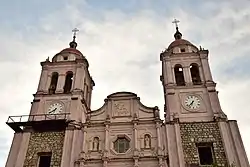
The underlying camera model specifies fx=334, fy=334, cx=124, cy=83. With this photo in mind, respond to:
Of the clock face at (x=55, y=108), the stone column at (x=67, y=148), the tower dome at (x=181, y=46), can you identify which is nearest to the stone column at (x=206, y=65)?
the tower dome at (x=181, y=46)

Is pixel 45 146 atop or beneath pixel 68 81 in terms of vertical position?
beneath

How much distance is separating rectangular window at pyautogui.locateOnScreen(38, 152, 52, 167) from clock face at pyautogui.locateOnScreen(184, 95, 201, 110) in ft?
27.9

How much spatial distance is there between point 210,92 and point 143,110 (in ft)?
14.2

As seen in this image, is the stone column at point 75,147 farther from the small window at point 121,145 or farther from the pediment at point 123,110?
the small window at point 121,145

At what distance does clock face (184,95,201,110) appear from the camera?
19931 mm

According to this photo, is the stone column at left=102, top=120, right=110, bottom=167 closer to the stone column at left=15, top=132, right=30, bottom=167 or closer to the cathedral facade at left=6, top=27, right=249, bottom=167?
the cathedral facade at left=6, top=27, right=249, bottom=167

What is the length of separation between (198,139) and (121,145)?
166 inches

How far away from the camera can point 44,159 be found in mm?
18688

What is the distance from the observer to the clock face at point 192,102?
19931 millimetres

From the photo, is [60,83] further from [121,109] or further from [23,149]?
[23,149]

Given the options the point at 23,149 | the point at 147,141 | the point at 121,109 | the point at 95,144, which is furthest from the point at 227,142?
the point at 23,149

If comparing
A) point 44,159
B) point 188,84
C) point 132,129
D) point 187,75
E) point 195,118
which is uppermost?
point 187,75

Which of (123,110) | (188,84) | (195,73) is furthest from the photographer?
(195,73)

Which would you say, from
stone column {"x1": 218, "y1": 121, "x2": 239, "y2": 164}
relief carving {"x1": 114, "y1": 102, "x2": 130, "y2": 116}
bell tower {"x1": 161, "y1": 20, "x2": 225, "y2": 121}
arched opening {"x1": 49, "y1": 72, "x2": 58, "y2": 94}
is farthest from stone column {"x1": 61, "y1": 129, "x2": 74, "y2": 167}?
stone column {"x1": 218, "y1": 121, "x2": 239, "y2": 164}
